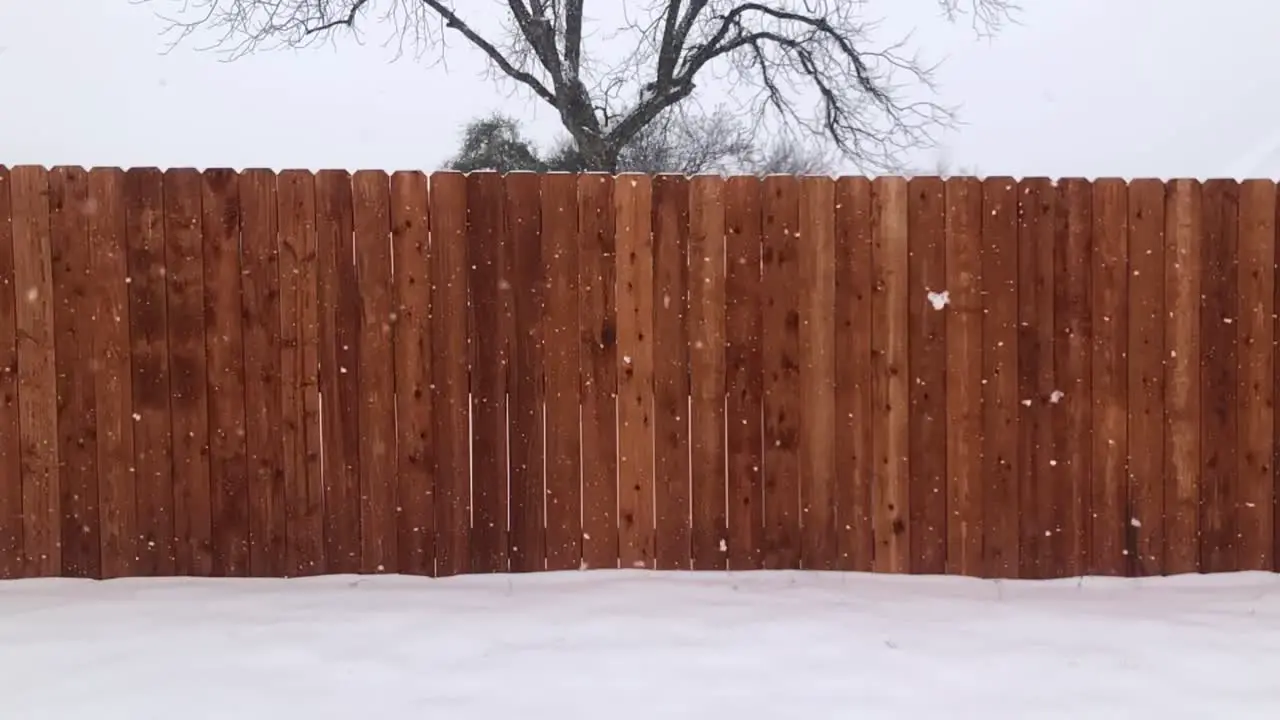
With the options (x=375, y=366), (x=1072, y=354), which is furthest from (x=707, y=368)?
(x=1072, y=354)

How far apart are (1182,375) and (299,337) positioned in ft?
13.1

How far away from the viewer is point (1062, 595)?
4160 mm

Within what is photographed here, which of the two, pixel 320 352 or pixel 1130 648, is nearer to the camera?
pixel 1130 648

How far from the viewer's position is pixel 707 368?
4234mm

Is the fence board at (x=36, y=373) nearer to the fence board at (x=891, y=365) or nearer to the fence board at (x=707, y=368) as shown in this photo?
the fence board at (x=707, y=368)

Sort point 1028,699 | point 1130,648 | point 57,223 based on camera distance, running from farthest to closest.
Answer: point 57,223 < point 1130,648 < point 1028,699

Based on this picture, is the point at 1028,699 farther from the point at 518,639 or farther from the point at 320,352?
the point at 320,352

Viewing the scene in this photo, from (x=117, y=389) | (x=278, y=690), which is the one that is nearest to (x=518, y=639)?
(x=278, y=690)

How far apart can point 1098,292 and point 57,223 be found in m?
4.64

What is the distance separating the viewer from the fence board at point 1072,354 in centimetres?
421

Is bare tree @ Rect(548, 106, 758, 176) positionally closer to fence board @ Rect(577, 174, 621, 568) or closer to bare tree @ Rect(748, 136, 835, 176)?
bare tree @ Rect(748, 136, 835, 176)

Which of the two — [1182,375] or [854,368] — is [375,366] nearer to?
[854,368]

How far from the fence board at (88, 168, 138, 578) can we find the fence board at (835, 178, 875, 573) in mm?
3179

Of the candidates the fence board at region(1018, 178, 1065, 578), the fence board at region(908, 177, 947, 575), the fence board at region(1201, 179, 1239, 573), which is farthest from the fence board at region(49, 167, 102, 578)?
the fence board at region(1201, 179, 1239, 573)
